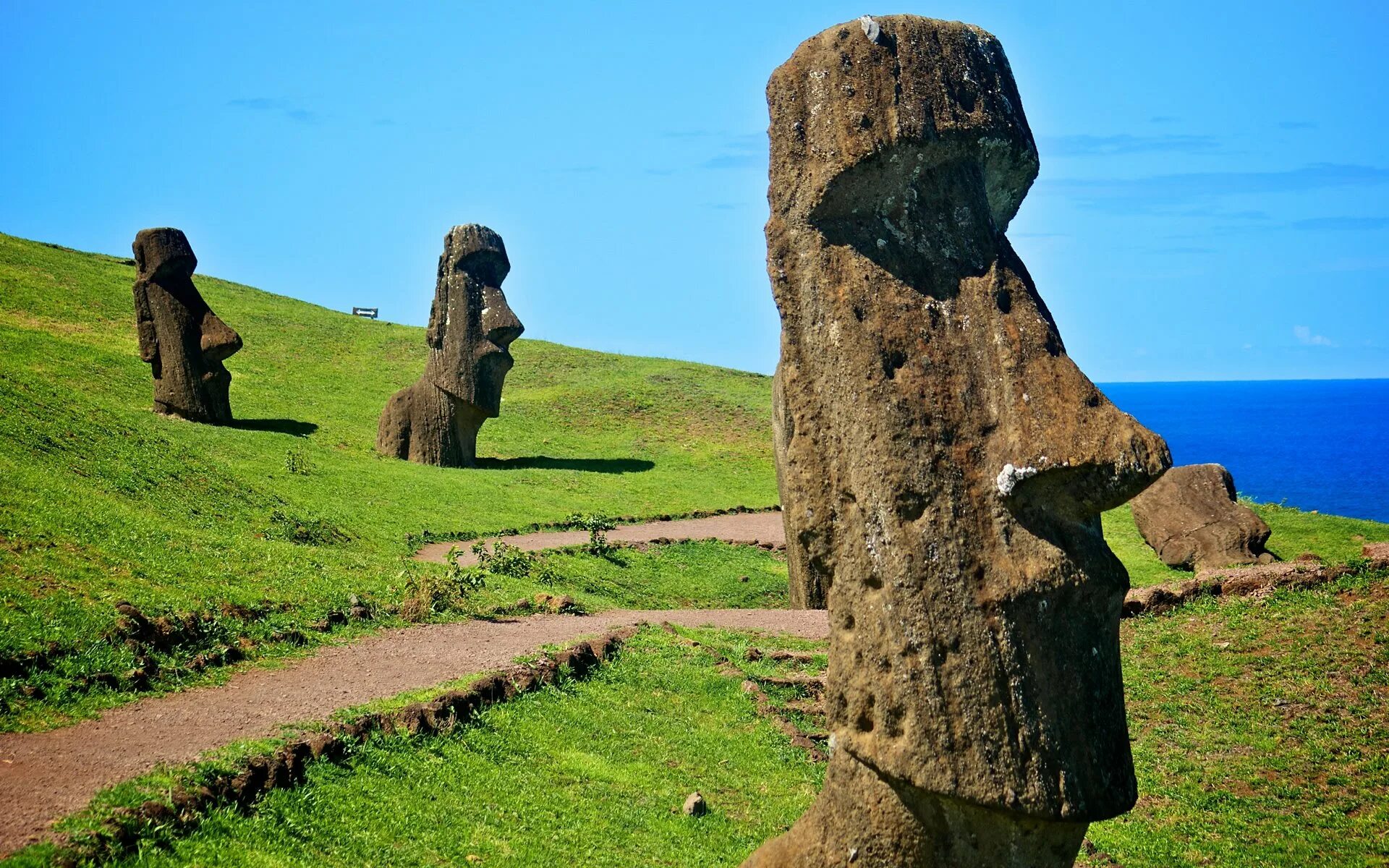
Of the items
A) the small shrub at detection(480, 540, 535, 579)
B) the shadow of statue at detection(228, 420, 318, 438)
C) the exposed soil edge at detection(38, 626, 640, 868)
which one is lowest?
the exposed soil edge at detection(38, 626, 640, 868)

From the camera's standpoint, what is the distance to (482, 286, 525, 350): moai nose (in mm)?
31438

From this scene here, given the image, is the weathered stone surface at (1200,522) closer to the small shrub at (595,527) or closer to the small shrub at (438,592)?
the small shrub at (595,527)

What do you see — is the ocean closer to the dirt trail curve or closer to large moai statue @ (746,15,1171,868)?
the dirt trail curve

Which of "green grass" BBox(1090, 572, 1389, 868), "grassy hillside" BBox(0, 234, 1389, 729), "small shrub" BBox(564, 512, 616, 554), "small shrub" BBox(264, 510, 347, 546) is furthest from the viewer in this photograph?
"small shrub" BBox(564, 512, 616, 554)

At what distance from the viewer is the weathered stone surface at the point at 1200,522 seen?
2377 centimetres

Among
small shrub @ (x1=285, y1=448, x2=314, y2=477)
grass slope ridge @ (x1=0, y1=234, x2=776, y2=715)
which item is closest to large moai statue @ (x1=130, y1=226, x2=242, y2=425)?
grass slope ridge @ (x1=0, y1=234, x2=776, y2=715)

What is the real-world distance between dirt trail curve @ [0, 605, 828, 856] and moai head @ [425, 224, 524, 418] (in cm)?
1449

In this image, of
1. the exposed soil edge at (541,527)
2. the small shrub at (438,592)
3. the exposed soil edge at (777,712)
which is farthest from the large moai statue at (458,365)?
the exposed soil edge at (777,712)

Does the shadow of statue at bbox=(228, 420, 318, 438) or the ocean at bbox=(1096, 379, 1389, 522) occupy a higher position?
the ocean at bbox=(1096, 379, 1389, 522)

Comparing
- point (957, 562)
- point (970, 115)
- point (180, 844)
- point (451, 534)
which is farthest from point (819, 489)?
point (451, 534)

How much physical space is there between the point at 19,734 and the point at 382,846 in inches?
122

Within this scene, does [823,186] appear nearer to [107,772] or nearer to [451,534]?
[107,772]

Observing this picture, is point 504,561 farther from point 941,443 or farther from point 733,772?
point 941,443

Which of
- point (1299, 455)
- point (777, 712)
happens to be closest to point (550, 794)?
point (777, 712)
